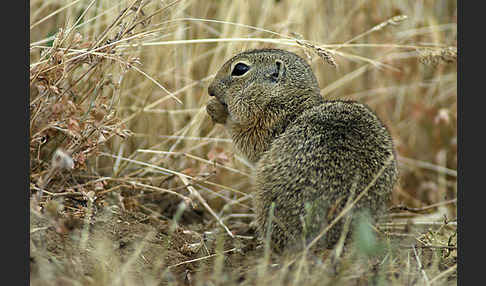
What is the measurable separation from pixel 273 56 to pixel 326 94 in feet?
6.66

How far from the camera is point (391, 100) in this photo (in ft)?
22.0

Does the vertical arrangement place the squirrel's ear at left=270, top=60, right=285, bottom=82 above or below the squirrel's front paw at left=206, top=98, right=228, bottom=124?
above

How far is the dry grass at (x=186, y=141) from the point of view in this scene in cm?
327

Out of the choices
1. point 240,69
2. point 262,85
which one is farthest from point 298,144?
point 240,69

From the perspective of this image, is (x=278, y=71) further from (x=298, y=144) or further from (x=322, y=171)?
(x=322, y=171)

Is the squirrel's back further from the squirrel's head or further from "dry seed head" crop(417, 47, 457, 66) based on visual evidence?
"dry seed head" crop(417, 47, 457, 66)

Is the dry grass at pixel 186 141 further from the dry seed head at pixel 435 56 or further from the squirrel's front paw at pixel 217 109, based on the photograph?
the squirrel's front paw at pixel 217 109


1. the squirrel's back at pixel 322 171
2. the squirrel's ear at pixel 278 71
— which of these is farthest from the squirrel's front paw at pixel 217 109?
the squirrel's back at pixel 322 171

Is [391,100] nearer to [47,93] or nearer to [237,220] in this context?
[237,220]

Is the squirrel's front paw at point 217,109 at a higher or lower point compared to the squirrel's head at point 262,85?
lower

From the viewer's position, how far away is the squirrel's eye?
420 cm

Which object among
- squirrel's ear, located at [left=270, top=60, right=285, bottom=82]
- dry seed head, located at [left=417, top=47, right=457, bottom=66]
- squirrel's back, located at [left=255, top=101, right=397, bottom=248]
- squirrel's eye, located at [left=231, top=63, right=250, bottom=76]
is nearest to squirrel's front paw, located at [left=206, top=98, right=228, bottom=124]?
squirrel's eye, located at [left=231, top=63, right=250, bottom=76]

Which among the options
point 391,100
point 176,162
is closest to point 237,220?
point 176,162

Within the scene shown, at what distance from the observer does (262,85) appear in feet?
13.7
